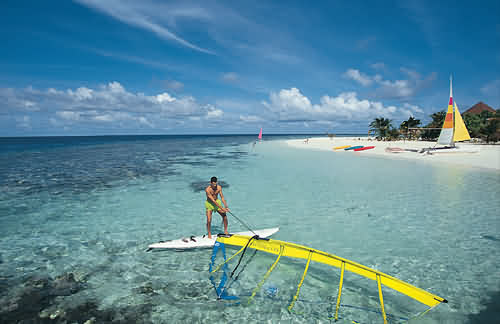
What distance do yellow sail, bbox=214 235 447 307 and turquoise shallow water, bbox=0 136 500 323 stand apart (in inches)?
37.1

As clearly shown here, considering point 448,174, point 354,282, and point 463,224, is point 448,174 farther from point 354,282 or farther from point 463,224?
point 354,282

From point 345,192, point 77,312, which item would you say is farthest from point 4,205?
point 345,192

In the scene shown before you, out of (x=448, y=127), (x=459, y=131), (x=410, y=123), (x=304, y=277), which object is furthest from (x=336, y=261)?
(x=410, y=123)

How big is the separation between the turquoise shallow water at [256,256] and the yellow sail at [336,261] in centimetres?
94

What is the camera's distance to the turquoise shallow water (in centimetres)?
572

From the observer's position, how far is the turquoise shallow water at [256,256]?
572cm

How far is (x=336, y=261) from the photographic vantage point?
216 inches

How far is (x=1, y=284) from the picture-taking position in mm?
6633

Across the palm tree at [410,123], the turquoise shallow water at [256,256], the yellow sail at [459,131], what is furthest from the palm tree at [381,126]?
the turquoise shallow water at [256,256]

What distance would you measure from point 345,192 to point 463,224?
695 cm

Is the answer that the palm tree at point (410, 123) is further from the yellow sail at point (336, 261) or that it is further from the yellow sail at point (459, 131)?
the yellow sail at point (336, 261)

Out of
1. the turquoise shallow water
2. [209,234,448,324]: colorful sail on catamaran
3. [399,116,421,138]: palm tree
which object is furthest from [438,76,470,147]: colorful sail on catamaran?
[209,234,448,324]: colorful sail on catamaran

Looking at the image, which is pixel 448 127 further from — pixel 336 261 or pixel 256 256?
pixel 336 261

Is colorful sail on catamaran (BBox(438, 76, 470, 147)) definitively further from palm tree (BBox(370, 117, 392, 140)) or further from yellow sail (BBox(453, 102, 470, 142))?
palm tree (BBox(370, 117, 392, 140))
